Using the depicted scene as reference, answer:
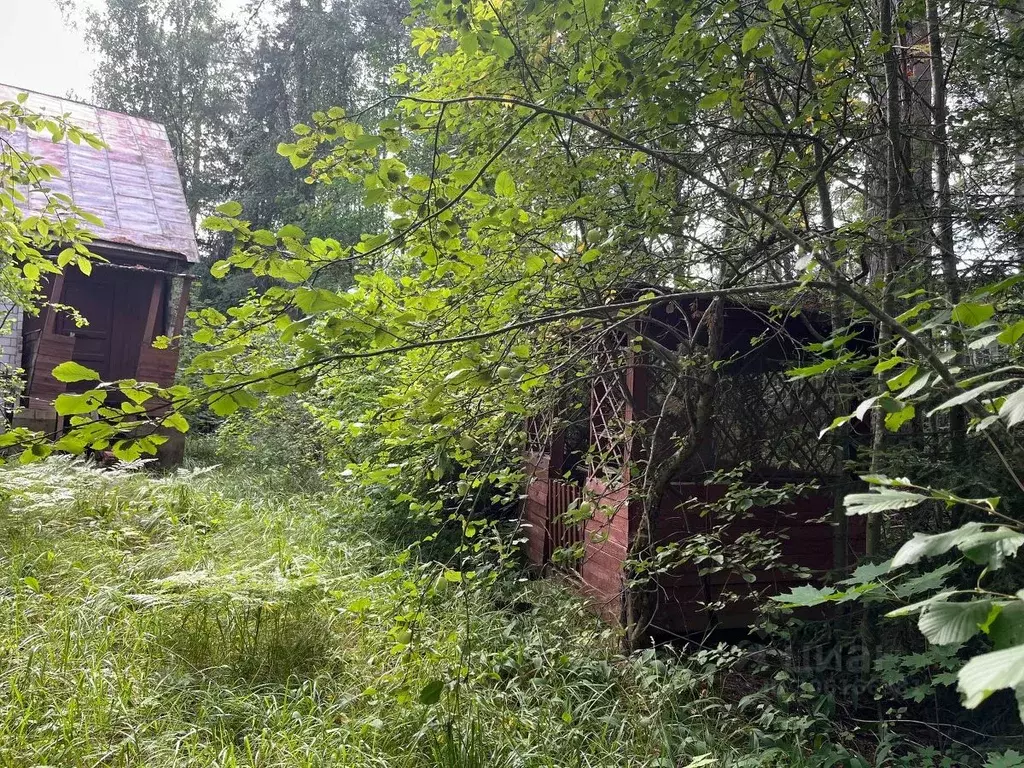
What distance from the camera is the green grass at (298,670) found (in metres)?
2.78

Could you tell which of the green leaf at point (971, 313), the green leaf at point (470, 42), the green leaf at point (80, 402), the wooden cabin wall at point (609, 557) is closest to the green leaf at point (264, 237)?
the green leaf at point (80, 402)

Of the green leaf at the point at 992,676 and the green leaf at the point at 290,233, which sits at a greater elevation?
the green leaf at the point at 290,233

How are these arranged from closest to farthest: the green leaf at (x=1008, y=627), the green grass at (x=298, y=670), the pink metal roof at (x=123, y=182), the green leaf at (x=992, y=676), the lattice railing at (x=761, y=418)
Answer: the green leaf at (x=992, y=676) < the green leaf at (x=1008, y=627) < the green grass at (x=298, y=670) < the lattice railing at (x=761, y=418) < the pink metal roof at (x=123, y=182)

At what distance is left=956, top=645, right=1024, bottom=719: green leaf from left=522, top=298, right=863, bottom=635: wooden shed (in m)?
3.41

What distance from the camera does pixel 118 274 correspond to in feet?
40.2

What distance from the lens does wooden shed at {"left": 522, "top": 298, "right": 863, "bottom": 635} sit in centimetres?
442

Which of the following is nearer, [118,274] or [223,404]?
[223,404]

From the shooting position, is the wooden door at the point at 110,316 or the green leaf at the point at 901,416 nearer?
the green leaf at the point at 901,416

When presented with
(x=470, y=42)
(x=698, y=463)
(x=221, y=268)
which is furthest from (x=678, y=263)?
(x=221, y=268)

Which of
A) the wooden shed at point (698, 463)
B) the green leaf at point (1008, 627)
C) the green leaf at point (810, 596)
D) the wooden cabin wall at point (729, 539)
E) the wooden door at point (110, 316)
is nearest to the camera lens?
the green leaf at point (1008, 627)

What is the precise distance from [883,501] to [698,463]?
15.0 feet

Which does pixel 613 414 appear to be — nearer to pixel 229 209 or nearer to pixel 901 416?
pixel 901 416

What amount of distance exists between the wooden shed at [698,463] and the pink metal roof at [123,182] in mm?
8980

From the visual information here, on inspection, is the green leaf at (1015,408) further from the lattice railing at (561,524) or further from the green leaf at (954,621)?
the lattice railing at (561,524)
